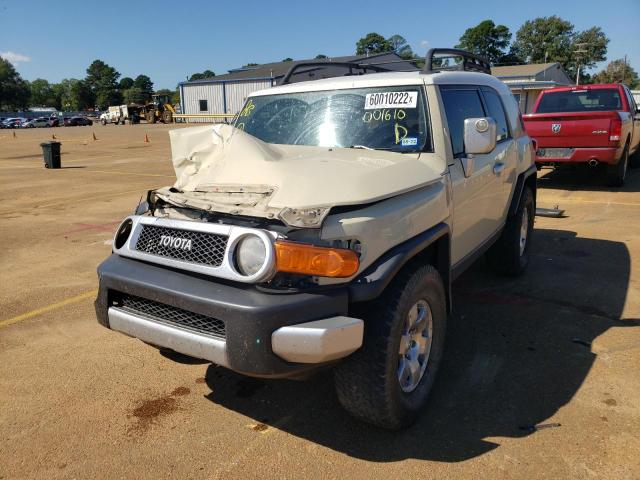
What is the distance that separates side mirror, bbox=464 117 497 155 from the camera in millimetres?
3258

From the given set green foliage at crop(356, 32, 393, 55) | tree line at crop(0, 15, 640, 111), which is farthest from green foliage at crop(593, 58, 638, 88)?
green foliage at crop(356, 32, 393, 55)

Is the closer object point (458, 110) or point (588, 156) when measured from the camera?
point (458, 110)

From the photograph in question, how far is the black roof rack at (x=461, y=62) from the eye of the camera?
150 inches

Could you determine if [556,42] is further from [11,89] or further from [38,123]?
[11,89]

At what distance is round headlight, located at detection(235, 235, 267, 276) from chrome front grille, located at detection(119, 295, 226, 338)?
272 mm

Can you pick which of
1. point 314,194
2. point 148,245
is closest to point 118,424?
point 148,245

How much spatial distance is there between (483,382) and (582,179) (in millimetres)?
10120

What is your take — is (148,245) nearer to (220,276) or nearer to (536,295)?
(220,276)

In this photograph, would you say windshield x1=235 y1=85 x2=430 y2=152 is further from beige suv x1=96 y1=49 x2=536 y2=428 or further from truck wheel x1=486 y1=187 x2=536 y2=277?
truck wheel x1=486 y1=187 x2=536 y2=277

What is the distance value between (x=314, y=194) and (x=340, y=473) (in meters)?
1.36

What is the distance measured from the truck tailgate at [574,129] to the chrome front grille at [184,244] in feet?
30.1

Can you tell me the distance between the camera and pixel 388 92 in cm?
356

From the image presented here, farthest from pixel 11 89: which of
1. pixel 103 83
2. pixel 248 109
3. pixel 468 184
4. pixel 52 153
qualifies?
pixel 468 184

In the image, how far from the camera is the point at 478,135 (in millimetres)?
3275
